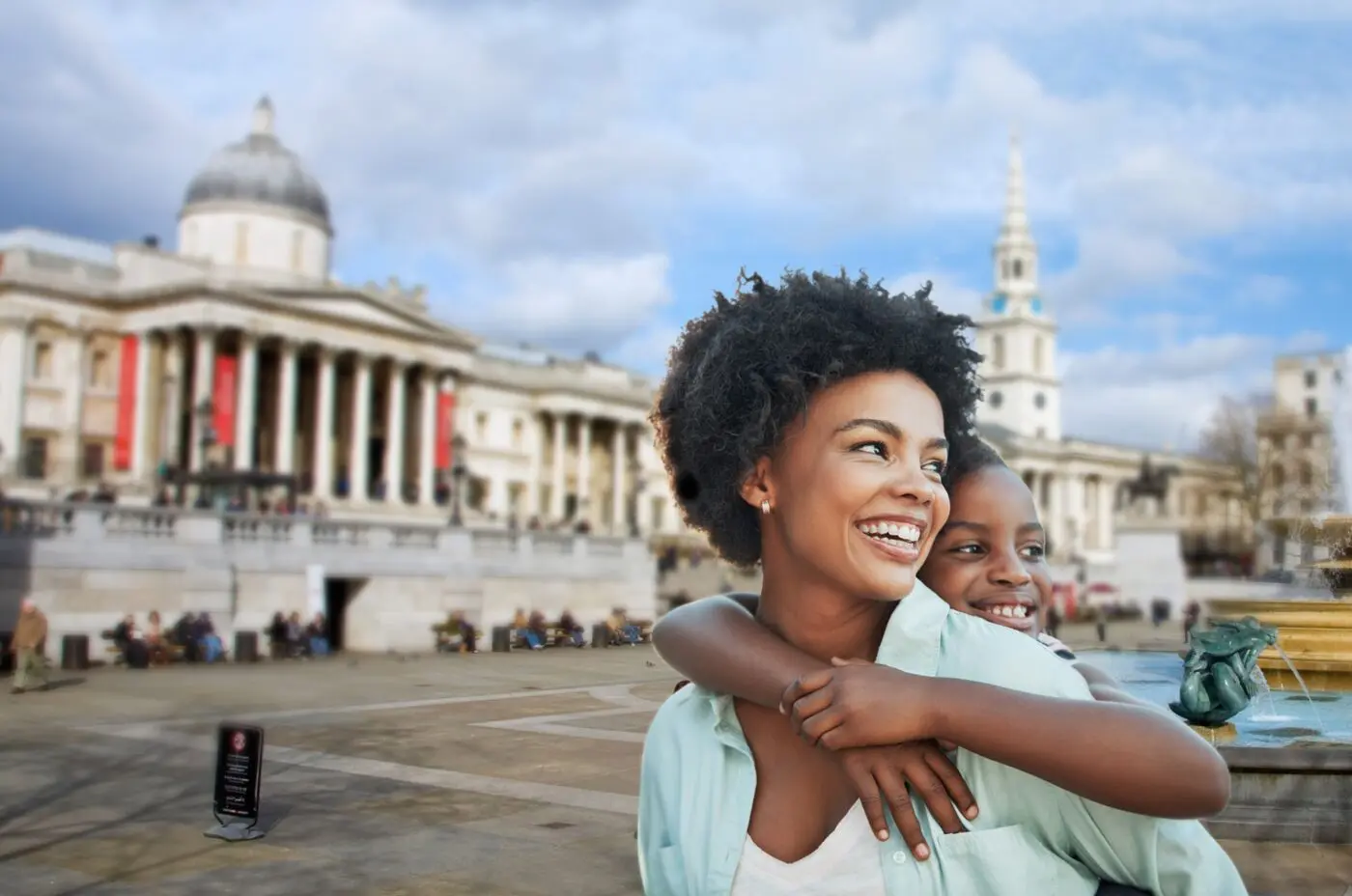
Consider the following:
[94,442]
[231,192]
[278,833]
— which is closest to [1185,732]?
[278,833]

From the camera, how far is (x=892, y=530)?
2.72m

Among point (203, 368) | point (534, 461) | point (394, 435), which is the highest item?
point (203, 368)

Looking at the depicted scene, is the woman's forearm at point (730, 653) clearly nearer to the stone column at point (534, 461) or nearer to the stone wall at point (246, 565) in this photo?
the stone wall at point (246, 565)

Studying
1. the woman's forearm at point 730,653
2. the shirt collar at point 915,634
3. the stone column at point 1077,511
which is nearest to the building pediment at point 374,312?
the woman's forearm at point 730,653

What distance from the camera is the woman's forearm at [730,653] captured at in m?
2.72

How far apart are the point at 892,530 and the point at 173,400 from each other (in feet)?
207

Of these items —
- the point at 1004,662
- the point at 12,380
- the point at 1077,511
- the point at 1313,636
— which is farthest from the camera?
the point at 1077,511

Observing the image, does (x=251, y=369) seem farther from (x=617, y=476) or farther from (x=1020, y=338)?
(x=1020, y=338)

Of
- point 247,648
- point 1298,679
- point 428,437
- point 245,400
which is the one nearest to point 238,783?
point 247,648

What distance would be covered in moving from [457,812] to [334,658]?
240 cm

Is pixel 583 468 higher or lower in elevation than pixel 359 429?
lower

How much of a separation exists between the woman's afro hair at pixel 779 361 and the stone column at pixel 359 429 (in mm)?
65771

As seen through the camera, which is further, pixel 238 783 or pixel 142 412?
pixel 142 412

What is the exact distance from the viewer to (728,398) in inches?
116
